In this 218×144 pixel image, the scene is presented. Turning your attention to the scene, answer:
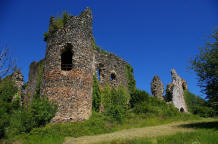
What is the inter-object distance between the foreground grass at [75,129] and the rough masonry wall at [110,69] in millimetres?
4311

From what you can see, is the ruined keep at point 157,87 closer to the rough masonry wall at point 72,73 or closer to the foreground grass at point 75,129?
the foreground grass at point 75,129

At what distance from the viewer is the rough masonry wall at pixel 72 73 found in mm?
13297

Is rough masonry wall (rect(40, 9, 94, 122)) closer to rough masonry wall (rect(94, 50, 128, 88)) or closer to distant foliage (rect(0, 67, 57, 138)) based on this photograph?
distant foliage (rect(0, 67, 57, 138))

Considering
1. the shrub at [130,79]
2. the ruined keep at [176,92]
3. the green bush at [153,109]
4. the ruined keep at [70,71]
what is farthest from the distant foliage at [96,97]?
the ruined keep at [176,92]

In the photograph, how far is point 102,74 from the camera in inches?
743

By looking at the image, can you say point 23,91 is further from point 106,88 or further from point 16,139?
point 16,139

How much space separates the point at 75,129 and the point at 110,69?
856 centimetres

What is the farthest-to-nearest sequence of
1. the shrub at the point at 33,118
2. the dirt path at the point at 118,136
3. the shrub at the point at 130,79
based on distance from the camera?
1. the shrub at the point at 130,79
2. the shrub at the point at 33,118
3. the dirt path at the point at 118,136

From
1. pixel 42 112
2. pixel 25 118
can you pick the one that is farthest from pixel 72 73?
pixel 25 118

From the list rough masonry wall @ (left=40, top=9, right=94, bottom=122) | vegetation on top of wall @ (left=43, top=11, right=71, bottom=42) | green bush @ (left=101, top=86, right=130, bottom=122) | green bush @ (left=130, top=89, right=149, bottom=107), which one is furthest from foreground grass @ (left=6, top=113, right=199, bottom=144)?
vegetation on top of wall @ (left=43, top=11, right=71, bottom=42)

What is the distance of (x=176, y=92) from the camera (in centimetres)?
2766

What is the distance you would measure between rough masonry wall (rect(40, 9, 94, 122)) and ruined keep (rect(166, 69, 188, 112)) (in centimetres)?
1573

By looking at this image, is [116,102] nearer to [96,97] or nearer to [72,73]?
[96,97]

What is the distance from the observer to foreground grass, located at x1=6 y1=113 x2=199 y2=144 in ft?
36.0
